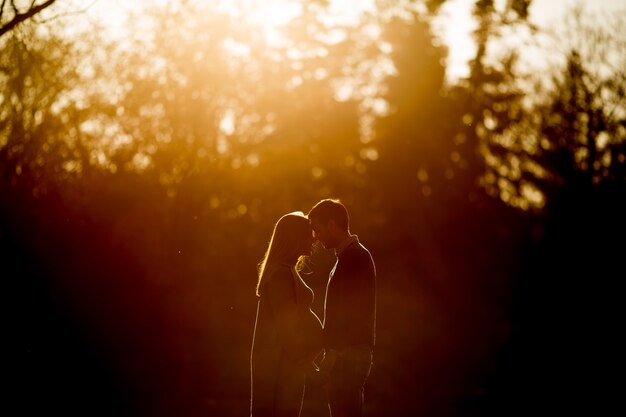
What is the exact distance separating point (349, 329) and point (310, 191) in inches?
1070

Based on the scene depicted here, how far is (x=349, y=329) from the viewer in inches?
248

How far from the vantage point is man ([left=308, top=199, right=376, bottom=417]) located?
6.25 metres

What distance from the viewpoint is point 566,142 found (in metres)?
30.2

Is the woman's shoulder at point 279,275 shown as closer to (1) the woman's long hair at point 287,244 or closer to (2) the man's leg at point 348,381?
(1) the woman's long hair at point 287,244

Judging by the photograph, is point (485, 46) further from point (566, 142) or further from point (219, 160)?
point (219, 160)

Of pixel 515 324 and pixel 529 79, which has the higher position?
pixel 529 79

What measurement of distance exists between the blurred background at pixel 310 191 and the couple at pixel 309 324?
924 cm

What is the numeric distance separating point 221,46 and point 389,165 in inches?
323

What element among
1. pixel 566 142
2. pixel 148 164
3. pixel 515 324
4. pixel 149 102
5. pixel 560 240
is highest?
pixel 149 102

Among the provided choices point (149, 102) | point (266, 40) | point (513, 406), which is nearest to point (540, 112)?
point (266, 40)

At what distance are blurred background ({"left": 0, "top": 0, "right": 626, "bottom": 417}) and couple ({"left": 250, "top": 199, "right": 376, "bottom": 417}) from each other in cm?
924

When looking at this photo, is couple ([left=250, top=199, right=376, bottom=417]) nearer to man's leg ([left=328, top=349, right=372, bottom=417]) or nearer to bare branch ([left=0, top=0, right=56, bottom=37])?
man's leg ([left=328, top=349, right=372, bottom=417])

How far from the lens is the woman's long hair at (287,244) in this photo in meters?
6.13

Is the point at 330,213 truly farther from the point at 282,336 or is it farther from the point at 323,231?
the point at 282,336
